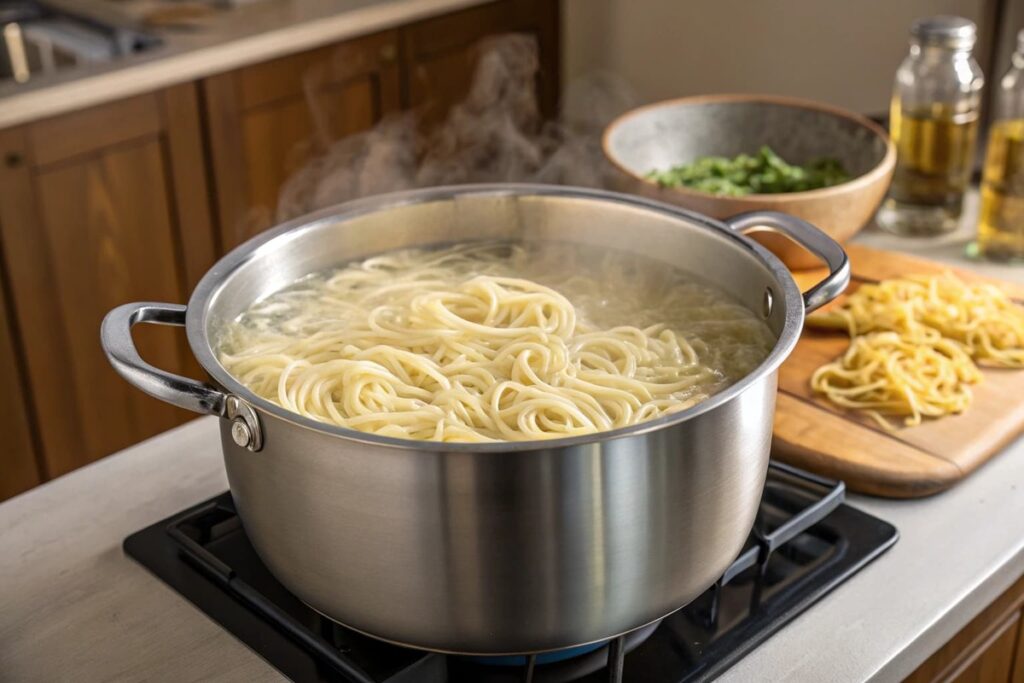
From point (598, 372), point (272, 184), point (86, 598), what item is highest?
point (598, 372)

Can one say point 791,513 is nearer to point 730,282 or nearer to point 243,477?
point 730,282

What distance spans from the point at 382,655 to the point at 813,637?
0.37 m

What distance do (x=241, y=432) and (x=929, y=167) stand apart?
130 centimetres

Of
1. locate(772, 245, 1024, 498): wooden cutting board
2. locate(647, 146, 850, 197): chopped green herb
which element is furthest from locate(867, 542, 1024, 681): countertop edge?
locate(647, 146, 850, 197): chopped green herb

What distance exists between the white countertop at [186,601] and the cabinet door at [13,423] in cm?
136

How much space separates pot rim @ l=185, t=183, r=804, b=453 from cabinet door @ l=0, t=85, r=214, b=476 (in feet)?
4.93

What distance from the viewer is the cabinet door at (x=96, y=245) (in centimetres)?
248

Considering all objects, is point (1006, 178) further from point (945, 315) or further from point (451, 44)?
point (451, 44)

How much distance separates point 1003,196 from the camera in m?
1.72

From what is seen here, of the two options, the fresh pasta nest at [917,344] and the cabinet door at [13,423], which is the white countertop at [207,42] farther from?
the fresh pasta nest at [917,344]

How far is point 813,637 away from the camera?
1.01 meters

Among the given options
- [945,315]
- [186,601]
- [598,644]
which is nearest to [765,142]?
[945,315]

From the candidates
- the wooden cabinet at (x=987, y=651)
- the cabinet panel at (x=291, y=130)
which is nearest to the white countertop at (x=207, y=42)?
the cabinet panel at (x=291, y=130)

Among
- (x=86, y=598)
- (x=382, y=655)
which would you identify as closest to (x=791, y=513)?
(x=382, y=655)
